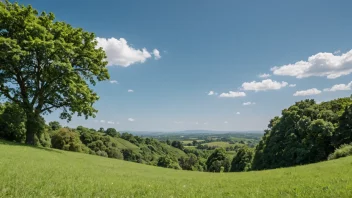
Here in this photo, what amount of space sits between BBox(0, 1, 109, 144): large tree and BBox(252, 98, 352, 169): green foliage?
40963 mm

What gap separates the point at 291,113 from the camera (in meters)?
60.7

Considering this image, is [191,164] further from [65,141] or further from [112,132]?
[65,141]

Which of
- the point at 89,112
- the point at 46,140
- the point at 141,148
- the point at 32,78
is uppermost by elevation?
the point at 32,78

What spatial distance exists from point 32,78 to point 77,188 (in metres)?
30.3

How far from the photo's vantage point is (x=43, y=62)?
34.3 m

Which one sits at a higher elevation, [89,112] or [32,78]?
[32,78]

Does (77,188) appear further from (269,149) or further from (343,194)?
(269,149)

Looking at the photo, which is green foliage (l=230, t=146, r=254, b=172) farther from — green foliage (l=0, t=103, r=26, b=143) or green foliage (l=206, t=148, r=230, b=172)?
green foliage (l=0, t=103, r=26, b=143)

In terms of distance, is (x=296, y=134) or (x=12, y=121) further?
(x=296, y=134)

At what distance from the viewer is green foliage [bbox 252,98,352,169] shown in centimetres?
4919

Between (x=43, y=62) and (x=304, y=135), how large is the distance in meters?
50.8

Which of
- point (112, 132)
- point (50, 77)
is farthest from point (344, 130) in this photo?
point (112, 132)

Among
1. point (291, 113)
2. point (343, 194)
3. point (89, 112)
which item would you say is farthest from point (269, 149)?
point (343, 194)

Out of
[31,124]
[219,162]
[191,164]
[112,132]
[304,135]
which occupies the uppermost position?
[31,124]
